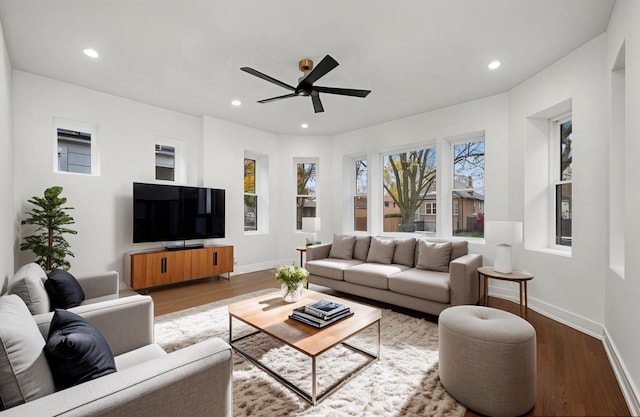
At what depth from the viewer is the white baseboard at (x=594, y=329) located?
5.80 feet

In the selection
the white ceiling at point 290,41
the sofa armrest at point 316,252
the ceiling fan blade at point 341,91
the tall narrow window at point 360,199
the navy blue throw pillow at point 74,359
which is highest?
the white ceiling at point 290,41

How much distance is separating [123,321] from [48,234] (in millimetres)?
2527

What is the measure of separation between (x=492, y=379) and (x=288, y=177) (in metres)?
4.99

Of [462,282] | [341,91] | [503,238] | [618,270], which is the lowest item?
[462,282]

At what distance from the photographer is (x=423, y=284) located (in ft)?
10.3

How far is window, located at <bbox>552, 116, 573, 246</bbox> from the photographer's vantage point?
131 inches

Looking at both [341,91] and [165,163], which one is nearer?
[341,91]

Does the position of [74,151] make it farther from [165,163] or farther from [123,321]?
[123,321]

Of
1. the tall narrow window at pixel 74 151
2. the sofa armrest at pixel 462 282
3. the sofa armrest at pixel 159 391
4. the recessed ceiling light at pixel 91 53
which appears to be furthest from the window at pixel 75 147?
the sofa armrest at pixel 462 282

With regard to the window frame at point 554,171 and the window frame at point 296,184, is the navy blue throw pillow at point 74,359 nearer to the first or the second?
the window frame at point 554,171

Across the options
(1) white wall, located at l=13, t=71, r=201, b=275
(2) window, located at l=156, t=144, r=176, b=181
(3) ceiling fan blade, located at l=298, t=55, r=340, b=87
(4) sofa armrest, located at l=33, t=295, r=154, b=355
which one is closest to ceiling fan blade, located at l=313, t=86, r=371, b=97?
(3) ceiling fan blade, located at l=298, t=55, r=340, b=87

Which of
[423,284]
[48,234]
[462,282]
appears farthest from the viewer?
[48,234]

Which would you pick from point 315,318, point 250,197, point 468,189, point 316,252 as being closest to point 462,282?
point 315,318

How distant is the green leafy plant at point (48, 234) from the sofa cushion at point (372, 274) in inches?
133
